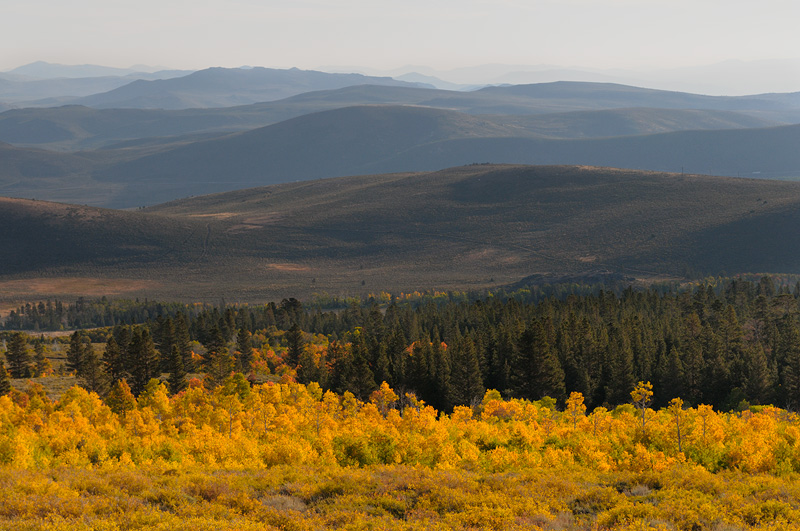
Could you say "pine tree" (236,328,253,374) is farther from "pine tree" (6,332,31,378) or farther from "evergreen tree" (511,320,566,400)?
→ "evergreen tree" (511,320,566,400)

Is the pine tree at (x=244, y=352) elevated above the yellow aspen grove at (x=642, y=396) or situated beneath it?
situated beneath

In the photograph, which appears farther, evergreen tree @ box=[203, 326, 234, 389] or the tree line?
evergreen tree @ box=[203, 326, 234, 389]

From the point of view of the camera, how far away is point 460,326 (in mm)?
128750

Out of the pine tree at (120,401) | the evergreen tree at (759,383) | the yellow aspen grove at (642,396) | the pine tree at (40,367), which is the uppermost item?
the yellow aspen grove at (642,396)

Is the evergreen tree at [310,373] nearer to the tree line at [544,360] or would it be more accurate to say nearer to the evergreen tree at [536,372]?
the tree line at [544,360]

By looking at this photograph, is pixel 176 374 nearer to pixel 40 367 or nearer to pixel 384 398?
pixel 384 398

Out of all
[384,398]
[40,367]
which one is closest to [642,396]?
[384,398]

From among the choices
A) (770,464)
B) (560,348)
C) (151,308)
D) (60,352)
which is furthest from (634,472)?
(151,308)

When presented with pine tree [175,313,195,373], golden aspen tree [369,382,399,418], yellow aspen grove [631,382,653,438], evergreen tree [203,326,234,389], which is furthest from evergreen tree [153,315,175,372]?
yellow aspen grove [631,382,653,438]

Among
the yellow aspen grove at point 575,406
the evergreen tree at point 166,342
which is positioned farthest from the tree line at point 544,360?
the yellow aspen grove at point 575,406

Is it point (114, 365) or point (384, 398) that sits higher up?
point (114, 365)

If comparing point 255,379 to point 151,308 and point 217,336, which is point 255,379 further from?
point 151,308

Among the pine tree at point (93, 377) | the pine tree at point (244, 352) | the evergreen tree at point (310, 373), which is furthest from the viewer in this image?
the pine tree at point (244, 352)

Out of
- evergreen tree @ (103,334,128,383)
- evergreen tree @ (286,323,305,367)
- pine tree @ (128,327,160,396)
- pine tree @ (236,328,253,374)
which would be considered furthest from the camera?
evergreen tree @ (286,323,305,367)
